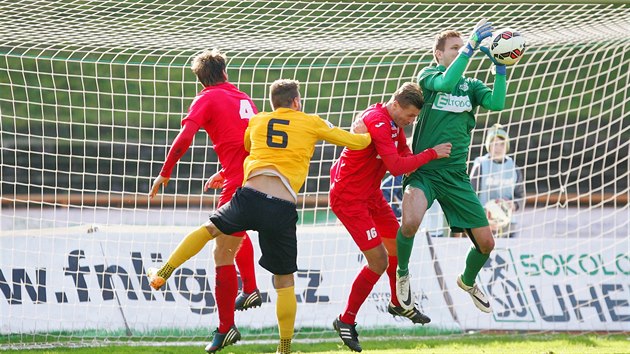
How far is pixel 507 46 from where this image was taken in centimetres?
643

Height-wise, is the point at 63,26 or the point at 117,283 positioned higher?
the point at 63,26

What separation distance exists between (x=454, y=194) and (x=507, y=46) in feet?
3.63

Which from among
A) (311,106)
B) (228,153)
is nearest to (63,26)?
(228,153)

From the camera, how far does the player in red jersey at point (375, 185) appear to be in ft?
21.8

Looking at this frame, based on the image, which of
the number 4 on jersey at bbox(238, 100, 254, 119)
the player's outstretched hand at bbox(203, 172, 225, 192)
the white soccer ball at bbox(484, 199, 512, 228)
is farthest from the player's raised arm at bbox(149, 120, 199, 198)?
the white soccer ball at bbox(484, 199, 512, 228)

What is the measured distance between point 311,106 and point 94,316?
8244mm

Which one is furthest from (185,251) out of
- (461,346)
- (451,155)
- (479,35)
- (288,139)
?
(461,346)

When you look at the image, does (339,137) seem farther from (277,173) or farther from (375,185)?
(375,185)

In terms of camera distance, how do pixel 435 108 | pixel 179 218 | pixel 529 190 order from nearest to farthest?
pixel 435 108 < pixel 179 218 < pixel 529 190

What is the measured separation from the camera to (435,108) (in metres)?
6.84

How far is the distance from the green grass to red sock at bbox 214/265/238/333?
62.8 inches

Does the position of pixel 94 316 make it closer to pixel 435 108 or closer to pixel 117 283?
pixel 117 283

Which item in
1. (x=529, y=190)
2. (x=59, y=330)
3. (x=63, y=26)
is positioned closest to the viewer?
(x=63, y=26)

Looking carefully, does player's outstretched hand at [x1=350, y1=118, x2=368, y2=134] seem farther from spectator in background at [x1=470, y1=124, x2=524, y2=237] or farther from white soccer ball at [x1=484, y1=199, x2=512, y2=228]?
white soccer ball at [x1=484, y1=199, x2=512, y2=228]
